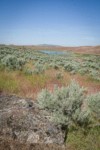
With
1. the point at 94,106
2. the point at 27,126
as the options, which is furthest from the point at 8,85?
the point at 27,126

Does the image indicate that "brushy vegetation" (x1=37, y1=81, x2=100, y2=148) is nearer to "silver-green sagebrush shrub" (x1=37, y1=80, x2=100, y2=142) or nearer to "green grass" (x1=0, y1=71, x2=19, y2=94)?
"silver-green sagebrush shrub" (x1=37, y1=80, x2=100, y2=142)

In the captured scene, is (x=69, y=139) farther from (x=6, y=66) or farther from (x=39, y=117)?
(x=6, y=66)

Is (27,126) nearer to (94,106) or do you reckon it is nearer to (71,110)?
(71,110)

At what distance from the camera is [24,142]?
14.6 ft

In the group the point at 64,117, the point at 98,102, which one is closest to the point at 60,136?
the point at 64,117

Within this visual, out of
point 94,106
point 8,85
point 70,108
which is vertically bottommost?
point 8,85

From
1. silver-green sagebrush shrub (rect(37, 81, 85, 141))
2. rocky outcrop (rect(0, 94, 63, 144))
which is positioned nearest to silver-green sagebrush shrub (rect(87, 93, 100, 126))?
silver-green sagebrush shrub (rect(37, 81, 85, 141))

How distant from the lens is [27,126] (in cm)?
492

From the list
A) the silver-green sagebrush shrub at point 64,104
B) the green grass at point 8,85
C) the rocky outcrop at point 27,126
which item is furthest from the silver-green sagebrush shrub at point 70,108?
the green grass at point 8,85

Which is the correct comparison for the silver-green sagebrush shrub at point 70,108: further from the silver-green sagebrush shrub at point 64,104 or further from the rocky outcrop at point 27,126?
the rocky outcrop at point 27,126

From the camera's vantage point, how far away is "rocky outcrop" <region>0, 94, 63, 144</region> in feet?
15.1

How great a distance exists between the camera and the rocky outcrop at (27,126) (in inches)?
181

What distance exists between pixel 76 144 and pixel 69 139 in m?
0.24

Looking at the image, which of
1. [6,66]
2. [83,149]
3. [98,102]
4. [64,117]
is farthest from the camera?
[6,66]
